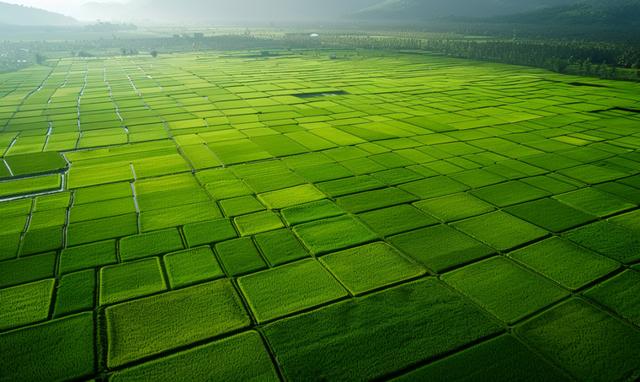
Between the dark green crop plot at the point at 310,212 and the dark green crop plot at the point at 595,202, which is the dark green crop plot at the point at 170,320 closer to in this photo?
the dark green crop plot at the point at 310,212

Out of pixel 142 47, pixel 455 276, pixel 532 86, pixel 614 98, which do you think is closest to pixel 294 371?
pixel 455 276

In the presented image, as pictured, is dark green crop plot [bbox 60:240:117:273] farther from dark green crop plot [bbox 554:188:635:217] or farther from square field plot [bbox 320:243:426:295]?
dark green crop plot [bbox 554:188:635:217]

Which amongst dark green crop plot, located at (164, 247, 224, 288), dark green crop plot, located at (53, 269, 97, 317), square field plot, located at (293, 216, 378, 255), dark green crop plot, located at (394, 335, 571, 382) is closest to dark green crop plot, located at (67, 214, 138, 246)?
dark green crop plot, located at (53, 269, 97, 317)

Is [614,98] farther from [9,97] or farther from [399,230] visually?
[9,97]

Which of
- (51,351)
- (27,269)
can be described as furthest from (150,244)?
(51,351)

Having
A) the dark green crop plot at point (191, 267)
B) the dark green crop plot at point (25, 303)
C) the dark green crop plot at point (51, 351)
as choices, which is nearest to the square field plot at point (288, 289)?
the dark green crop plot at point (191, 267)

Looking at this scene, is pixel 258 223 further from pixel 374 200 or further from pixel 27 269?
pixel 27 269
